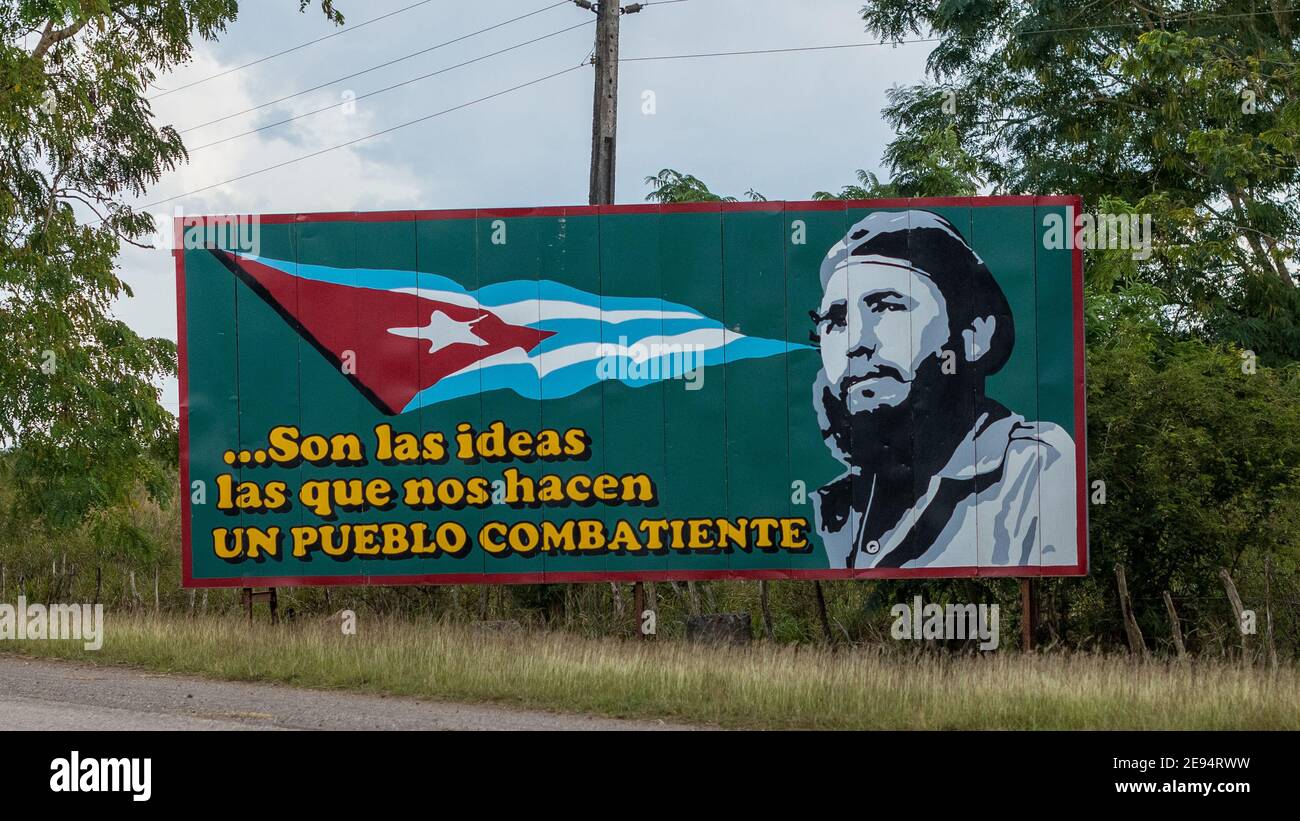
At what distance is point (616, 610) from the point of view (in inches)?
584

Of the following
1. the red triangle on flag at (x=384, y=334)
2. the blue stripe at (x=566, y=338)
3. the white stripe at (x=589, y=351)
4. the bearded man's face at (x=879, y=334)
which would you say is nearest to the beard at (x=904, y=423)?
the bearded man's face at (x=879, y=334)

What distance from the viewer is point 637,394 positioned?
1292 cm

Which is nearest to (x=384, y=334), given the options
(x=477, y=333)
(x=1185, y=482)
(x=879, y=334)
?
(x=477, y=333)

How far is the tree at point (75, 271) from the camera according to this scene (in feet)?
58.3

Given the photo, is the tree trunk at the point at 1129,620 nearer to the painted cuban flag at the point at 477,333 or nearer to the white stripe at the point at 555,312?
the painted cuban flag at the point at 477,333

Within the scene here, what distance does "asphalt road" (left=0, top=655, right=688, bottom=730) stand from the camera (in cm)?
904

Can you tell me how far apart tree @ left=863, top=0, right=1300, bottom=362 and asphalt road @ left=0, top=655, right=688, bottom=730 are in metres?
14.1

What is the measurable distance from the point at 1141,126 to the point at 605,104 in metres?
13.2

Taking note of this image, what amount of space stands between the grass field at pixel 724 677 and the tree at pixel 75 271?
220 inches

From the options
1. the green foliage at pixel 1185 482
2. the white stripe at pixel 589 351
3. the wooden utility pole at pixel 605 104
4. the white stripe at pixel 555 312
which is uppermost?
the wooden utility pole at pixel 605 104

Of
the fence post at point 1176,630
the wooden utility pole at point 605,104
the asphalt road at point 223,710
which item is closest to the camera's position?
the asphalt road at point 223,710

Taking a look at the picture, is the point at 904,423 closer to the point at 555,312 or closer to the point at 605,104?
the point at 555,312

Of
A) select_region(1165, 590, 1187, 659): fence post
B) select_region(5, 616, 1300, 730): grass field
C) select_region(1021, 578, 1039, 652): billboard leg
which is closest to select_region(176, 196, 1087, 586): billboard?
select_region(1021, 578, 1039, 652): billboard leg

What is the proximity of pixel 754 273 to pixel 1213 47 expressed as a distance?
45.4 feet
